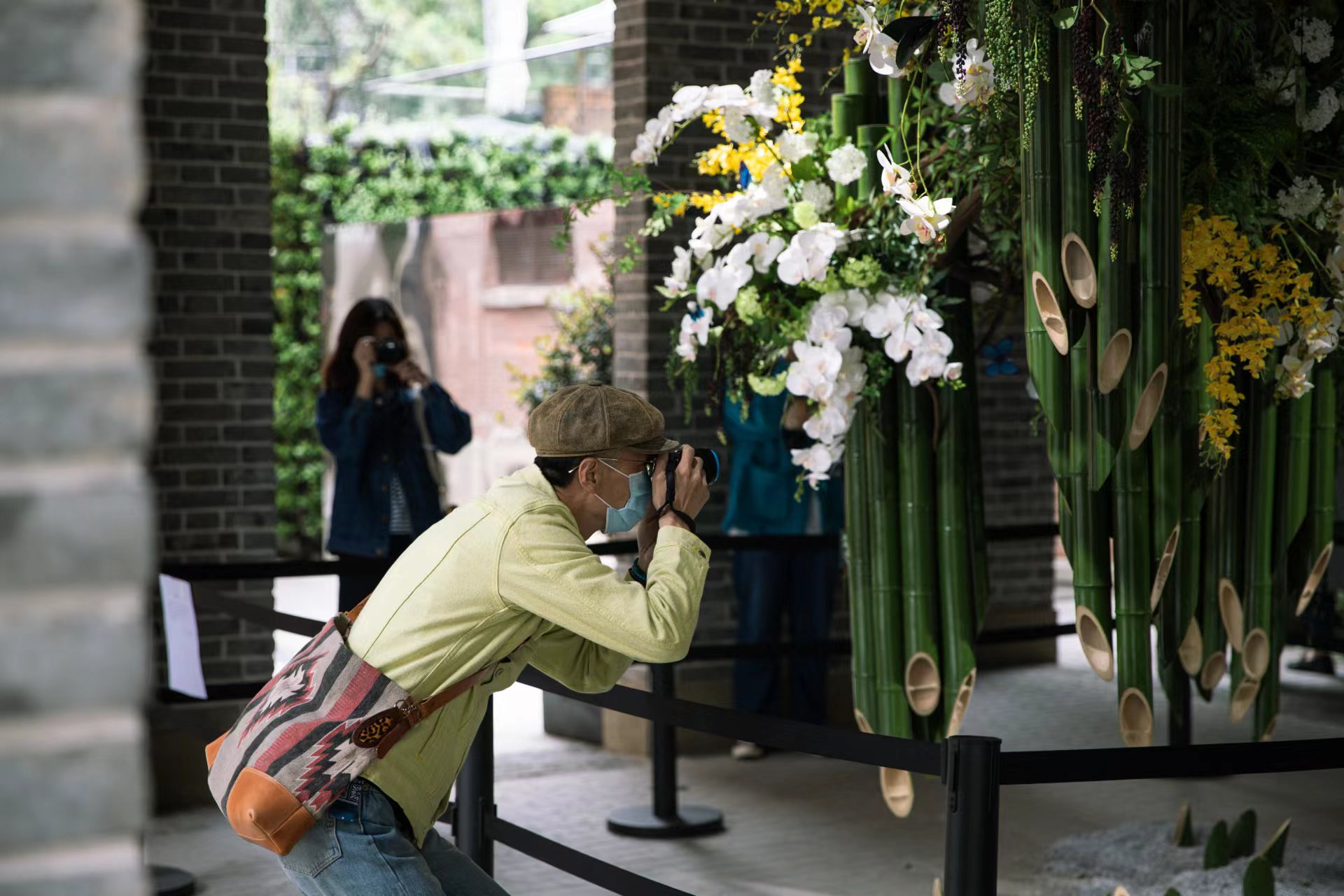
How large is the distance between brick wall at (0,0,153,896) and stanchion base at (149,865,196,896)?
15.4ft

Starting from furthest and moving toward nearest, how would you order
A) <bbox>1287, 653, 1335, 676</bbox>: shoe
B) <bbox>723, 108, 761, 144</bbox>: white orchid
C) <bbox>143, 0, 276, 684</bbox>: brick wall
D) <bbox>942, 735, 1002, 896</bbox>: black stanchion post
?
<bbox>1287, 653, 1335, 676</bbox>: shoe < <bbox>143, 0, 276, 684</bbox>: brick wall < <bbox>723, 108, 761, 144</bbox>: white orchid < <bbox>942, 735, 1002, 896</bbox>: black stanchion post

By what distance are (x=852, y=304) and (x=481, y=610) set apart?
65.5 inches

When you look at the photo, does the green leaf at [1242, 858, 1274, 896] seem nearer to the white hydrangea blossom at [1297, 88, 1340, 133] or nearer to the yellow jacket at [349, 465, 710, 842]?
the white hydrangea blossom at [1297, 88, 1340, 133]

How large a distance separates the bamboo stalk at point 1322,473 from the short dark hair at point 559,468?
7.63 ft

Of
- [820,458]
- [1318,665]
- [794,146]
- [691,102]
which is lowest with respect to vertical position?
[1318,665]

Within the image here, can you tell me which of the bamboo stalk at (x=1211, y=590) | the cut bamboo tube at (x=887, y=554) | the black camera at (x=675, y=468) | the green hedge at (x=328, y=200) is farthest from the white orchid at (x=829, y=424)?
the green hedge at (x=328, y=200)

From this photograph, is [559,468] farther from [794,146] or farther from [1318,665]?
[1318,665]

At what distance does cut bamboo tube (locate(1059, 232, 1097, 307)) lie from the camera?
12.1 ft

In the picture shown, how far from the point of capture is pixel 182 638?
5371 millimetres

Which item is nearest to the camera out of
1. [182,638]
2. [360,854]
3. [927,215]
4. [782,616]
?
[360,854]

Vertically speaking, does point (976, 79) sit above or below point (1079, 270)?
above

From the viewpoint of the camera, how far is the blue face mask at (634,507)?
3109mm

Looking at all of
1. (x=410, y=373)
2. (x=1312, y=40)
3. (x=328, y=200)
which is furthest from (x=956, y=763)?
(x=328, y=200)

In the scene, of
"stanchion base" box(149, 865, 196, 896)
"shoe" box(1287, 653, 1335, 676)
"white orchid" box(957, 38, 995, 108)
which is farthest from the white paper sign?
"shoe" box(1287, 653, 1335, 676)
